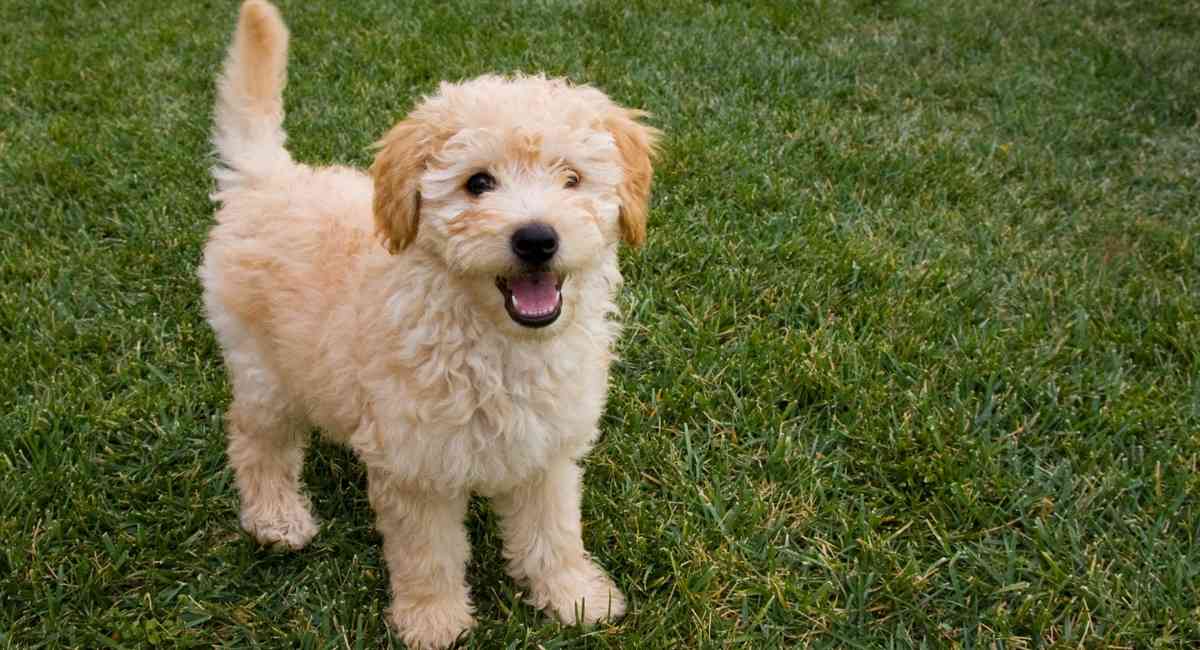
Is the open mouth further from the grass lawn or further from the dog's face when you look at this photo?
the grass lawn

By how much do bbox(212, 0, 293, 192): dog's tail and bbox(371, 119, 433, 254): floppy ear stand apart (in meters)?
0.94

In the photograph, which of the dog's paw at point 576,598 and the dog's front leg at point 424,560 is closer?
the dog's front leg at point 424,560

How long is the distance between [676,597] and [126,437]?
87.7 inches

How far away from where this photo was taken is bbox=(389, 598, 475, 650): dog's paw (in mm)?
2658

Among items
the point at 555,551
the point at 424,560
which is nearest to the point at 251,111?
the point at 424,560

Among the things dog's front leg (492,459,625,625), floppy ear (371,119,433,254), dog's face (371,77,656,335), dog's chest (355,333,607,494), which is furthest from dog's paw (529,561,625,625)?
floppy ear (371,119,433,254)

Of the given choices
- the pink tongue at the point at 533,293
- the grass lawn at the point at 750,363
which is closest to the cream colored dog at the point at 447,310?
the pink tongue at the point at 533,293

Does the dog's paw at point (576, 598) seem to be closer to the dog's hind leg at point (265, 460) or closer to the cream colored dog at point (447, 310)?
the cream colored dog at point (447, 310)

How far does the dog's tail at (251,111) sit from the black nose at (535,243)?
4.49 ft

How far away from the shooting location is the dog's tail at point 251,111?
9.64 ft

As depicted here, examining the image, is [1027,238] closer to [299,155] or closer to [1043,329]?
[1043,329]

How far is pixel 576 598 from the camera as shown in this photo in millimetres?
2789

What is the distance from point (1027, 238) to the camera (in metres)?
4.85

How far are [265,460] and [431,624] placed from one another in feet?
2.93
